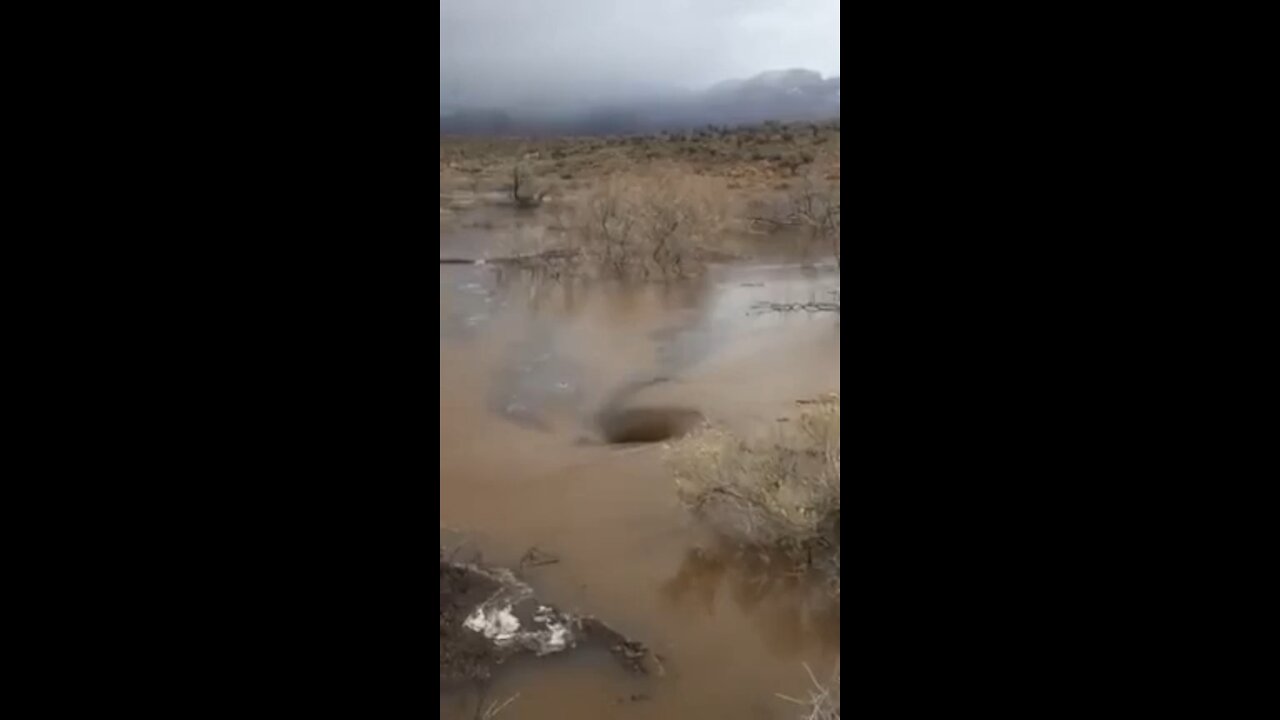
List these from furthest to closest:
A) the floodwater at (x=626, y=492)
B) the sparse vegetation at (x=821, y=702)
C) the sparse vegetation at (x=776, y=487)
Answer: the sparse vegetation at (x=776, y=487) < the floodwater at (x=626, y=492) < the sparse vegetation at (x=821, y=702)

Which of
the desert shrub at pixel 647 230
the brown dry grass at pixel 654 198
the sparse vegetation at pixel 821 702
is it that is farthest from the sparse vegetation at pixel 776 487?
the desert shrub at pixel 647 230

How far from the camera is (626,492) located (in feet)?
9.30

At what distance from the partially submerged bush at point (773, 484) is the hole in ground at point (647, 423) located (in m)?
0.32

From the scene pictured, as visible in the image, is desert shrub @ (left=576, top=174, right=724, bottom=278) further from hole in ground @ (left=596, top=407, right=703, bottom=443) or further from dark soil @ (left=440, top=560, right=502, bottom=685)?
dark soil @ (left=440, top=560, right=502, bottom=685)

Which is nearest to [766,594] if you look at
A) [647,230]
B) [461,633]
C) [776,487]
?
[776,487]

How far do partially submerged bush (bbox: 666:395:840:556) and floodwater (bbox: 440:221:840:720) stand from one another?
0.21 ft

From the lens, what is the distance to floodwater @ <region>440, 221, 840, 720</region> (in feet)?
6.76

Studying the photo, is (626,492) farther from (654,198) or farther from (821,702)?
(654,198)

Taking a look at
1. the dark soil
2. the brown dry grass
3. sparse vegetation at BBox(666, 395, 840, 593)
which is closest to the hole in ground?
sparse vegetation at BBox(666, 395, 840, 593)

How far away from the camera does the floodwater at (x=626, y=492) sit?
2061mm

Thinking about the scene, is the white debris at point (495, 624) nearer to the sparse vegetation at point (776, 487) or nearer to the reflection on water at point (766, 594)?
the reflection on water at point (766, 594)

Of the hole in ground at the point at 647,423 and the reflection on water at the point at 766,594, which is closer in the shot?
the reflection on water at the point at 766,594

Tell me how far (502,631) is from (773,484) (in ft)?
2.57
